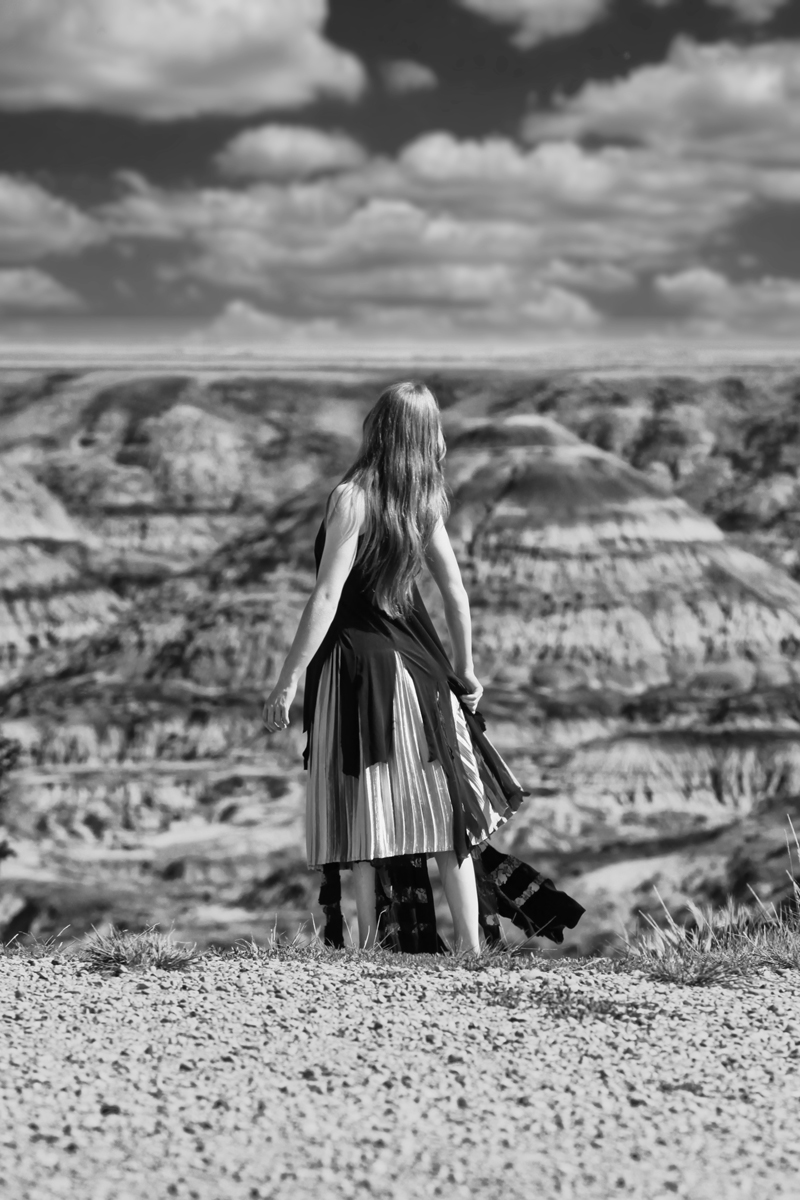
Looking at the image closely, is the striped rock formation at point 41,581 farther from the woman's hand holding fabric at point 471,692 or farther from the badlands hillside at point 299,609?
the woman's hand holding fabric at point 471,692

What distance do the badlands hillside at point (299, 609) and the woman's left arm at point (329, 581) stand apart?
1179 inches

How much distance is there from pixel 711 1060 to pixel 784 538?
92.7 m

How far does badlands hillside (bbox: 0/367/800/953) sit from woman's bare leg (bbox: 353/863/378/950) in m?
28.8

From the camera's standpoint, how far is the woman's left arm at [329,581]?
23.1 feet

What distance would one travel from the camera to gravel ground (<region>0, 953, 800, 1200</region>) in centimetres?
464

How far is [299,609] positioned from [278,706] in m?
71.8

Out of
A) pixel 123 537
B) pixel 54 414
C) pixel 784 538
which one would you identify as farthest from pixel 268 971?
pixel 54 414

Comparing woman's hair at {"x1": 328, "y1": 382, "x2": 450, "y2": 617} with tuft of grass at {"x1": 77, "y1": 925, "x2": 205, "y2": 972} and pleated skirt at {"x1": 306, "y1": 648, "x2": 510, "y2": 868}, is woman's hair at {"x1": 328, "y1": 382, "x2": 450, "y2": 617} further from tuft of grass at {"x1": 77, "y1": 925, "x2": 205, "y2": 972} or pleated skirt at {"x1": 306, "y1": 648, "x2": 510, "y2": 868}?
tuft of grass at {"x1": 77, "y1": 925, "x2": 205, "y2": 972}

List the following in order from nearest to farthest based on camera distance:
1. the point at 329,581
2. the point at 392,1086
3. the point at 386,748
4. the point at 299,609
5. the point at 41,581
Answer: the point at 392,1086 < the point at 329,581 < the point at 386,748 < the point at 299,609 < the point at 41,581

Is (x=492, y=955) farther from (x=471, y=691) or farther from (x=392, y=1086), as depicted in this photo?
(x=392, y=1086)

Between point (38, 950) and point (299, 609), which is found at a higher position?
point (38, 950)

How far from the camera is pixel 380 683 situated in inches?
289

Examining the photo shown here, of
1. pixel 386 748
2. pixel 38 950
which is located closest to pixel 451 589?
pixel 386 748

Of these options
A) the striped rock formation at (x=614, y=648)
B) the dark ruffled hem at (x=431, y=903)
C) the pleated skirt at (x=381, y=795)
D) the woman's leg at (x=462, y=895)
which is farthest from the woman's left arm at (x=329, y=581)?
the striped rock formation at (x=614, y=648)
